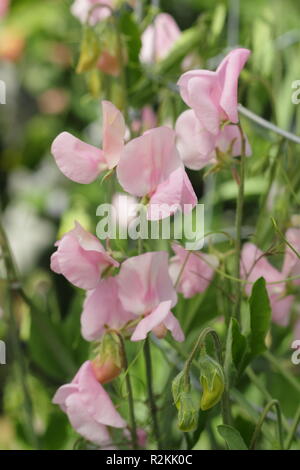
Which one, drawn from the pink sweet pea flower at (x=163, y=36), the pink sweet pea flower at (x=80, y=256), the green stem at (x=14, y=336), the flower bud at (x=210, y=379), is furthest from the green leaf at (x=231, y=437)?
the pink sweet pea flower at (x=163, y=36)

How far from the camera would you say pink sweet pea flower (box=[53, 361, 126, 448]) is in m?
0.70

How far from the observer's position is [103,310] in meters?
0.70

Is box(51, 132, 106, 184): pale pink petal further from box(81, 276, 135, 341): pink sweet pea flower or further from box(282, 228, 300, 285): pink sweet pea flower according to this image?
box(282, 228, 300, 285): pink sweet pea flower

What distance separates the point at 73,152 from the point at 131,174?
0.05 m

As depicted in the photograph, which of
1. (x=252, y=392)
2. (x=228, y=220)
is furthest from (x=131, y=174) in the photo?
(x=228, y=220)

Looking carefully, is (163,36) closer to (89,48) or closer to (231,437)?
(89,48)

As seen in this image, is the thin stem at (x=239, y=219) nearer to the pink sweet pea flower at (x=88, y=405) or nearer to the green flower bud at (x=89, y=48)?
the pink sweet pea flower at (x=88, y=405)

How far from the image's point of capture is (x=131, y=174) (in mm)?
648

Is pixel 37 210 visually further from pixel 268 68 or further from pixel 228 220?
pixel 268 68

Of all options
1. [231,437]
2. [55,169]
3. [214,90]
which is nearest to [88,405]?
[231,437]

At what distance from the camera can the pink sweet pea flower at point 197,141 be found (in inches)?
27.3

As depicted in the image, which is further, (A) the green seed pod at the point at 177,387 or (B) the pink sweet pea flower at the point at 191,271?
(B) the pink sweet pea flower at the point at 191,271

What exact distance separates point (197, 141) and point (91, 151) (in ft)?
0.26

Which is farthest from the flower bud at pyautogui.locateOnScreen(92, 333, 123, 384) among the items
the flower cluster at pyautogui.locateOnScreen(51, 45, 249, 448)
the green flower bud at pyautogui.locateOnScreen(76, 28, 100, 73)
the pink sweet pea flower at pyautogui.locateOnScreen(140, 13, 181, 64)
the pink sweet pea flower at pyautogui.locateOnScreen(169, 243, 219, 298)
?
the pink sweet pea flower at pyautogui.locateOnScreen(140, 13, 181, 64)
